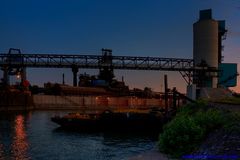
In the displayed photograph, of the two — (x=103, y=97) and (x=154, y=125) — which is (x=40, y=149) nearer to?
(x=154, y=125)

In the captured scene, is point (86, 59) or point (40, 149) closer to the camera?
point (40, 149)

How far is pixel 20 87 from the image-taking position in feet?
483

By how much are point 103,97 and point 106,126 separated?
103 m

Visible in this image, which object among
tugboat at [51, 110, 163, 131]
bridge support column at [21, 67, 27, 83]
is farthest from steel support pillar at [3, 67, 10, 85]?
tugboat at [51, 110, 163, 131]

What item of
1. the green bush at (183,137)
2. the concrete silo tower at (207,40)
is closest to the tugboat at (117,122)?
the green bush at (183,137)

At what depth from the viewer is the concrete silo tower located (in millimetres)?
114812

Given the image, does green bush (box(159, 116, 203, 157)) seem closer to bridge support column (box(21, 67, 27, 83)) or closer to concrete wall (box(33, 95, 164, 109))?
concrete wall (box(33, 95, 164, 109))

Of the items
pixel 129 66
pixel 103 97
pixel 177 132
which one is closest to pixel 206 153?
pixel 177 132

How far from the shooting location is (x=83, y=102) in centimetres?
15612

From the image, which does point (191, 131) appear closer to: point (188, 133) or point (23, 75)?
point (188, 133)

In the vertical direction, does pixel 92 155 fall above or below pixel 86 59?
below

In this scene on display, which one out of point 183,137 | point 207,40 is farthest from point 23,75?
point 183,137

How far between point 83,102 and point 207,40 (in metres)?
58.3

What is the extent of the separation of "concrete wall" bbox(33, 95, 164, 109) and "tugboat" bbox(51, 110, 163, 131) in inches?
3348
